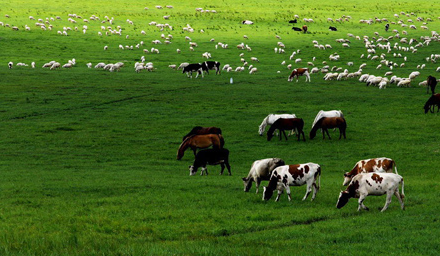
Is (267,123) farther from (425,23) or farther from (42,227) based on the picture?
(425,23)

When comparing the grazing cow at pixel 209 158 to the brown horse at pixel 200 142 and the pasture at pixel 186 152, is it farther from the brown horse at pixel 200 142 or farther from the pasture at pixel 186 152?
the brown horse at pixel 200 142

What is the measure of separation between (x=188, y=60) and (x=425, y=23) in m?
55.7

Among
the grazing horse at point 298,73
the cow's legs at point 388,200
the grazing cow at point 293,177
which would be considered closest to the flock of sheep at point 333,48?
the grazing horse at point 298,73

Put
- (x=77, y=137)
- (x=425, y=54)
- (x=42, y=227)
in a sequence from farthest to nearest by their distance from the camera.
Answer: (x=425, y=54) → (x=77, y=137) → (x=42, y=227)

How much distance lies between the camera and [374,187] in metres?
15.7

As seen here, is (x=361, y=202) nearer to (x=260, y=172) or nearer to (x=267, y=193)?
(x=267, y=193)

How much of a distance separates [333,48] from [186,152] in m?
56.0

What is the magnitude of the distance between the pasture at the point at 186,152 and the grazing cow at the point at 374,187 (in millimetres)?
349

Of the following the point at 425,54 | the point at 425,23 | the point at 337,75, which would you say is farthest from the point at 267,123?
the point at 425,23

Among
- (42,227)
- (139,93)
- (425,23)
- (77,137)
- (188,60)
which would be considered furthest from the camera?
(425,23)

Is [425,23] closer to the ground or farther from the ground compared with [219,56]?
farther from the ground

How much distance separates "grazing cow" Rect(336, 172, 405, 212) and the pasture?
0.35 m

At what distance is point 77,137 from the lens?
111 feet

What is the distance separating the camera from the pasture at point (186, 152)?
13078mm
